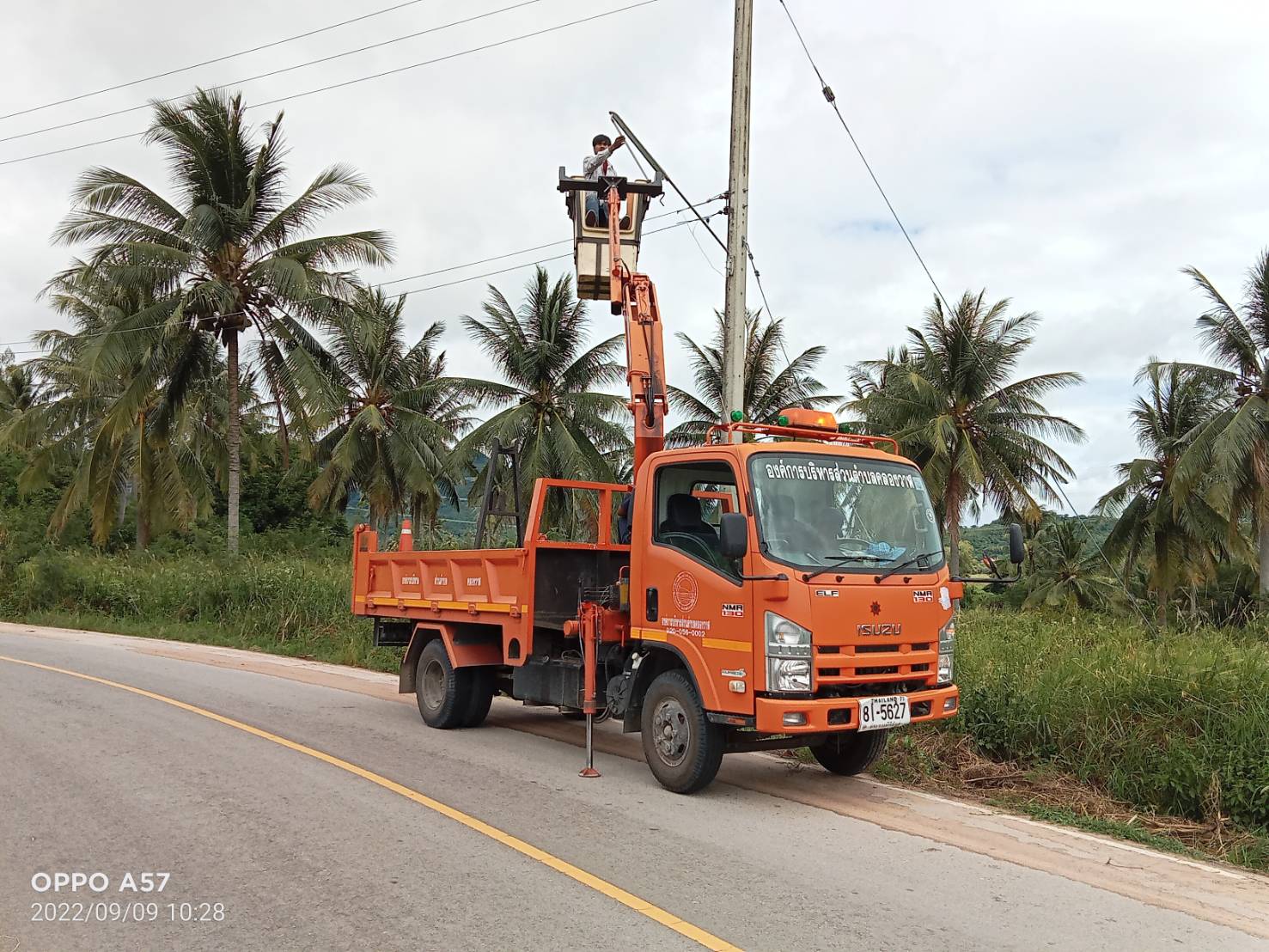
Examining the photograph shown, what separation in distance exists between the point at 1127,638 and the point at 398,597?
704cm

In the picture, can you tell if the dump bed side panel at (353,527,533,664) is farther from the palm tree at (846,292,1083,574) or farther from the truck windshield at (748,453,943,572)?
the palm tree at (846,292,1083,574)

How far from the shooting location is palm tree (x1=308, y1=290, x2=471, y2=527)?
107 ft

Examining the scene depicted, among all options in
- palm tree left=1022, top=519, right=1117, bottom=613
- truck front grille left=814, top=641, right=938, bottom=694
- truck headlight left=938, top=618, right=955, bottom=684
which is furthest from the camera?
palm tree left=1022, top=519, right=1117, bottom=613

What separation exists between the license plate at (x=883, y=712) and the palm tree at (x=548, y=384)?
22.8m

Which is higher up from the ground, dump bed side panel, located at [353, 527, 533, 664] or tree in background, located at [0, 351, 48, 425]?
tree in background, located at [0, 351, 48, 425]

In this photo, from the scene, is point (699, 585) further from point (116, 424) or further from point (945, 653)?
point (116, 424)

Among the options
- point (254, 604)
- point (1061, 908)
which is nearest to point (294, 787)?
point (1061, 908)

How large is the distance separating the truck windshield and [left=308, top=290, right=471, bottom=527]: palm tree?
25.1 m

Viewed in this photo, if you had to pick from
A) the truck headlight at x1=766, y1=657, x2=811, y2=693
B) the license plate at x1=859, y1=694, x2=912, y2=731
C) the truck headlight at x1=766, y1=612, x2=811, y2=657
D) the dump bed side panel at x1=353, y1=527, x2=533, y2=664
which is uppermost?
the dump bed side panel at x1=353, y1=527, x2=533, y2=664

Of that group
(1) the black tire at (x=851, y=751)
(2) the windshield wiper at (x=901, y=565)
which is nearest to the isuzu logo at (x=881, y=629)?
(2) the windshield wiper at (x=901, y=565)

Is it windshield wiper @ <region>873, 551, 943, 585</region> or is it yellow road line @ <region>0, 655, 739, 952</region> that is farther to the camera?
windshield wiper @ <region>873, 551, 943, 585</region>

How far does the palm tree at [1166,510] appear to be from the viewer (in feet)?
102

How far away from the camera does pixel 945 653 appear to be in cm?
725

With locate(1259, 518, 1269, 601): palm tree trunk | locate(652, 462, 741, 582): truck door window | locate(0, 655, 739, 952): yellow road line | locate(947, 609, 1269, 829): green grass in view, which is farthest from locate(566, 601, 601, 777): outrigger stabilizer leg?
locate(1259, 518, 1269, 601): palm tree trunk
